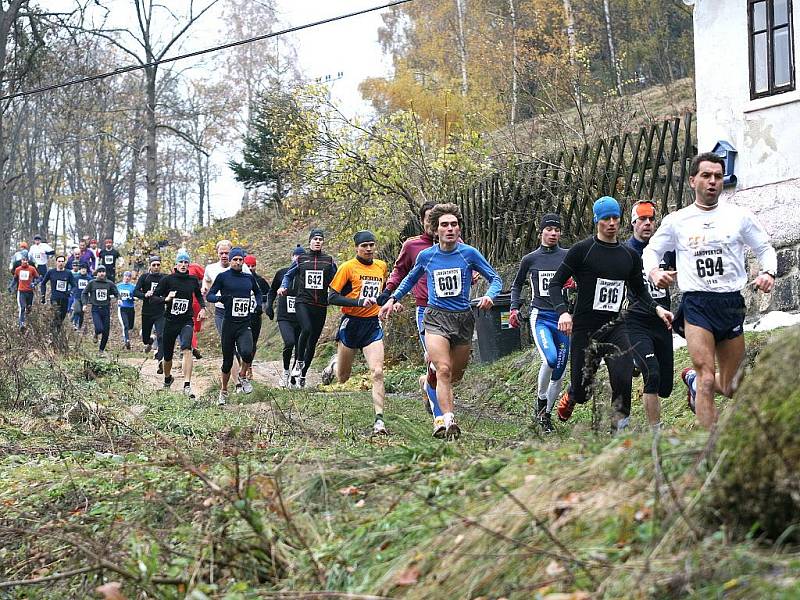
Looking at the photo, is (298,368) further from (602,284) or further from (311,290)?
(602,284)

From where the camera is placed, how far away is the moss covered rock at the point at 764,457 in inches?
134

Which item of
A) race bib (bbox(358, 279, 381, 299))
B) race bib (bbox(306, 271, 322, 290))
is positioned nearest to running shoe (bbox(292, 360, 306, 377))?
race bib (bbox(306, 271, 322, 290))

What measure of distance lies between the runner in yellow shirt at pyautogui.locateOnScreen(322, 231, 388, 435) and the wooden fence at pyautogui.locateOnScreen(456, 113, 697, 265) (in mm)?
4392

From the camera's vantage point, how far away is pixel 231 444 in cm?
788

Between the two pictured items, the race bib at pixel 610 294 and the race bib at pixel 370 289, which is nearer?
the race bib at pixel 610 294

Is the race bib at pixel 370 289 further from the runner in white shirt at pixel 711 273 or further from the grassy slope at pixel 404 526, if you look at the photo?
the runner in white shirt at pixel 711 273

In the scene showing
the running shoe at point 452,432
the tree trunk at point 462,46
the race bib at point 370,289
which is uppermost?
the tree trunk at point 462,46

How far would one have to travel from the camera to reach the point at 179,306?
1620 cm

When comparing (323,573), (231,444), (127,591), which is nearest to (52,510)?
(231,444)

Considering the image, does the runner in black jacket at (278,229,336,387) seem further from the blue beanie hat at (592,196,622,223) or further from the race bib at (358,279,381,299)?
the blue beanie hat at (592,196,622,223)

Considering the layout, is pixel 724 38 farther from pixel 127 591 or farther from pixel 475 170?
pixel 127 591

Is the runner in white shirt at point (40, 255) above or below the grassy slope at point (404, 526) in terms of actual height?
above

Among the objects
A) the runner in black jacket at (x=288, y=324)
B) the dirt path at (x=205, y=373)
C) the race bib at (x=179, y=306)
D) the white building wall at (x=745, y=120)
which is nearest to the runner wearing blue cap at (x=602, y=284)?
the white building wall at (x=745, y=120)

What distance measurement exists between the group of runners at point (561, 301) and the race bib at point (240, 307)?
0.02 metres
